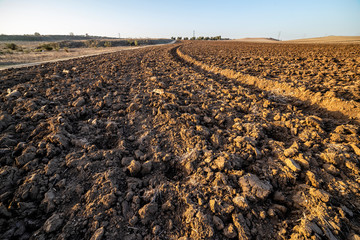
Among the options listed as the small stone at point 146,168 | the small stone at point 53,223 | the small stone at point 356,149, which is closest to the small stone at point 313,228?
the small stone at point 356,149

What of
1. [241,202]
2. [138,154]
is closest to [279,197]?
[241,202]

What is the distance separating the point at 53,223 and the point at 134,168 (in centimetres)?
93

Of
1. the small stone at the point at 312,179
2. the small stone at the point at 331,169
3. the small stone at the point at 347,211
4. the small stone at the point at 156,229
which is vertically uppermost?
the small stone at the point at 331,169

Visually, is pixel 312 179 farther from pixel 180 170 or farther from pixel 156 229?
pixel 156 229

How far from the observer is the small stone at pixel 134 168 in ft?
6.88

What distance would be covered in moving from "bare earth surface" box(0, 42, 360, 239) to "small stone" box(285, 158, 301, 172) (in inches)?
0.7

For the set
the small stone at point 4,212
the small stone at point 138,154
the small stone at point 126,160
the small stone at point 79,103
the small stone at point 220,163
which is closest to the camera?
the small stone at point 4,212

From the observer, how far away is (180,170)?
2.20 meters

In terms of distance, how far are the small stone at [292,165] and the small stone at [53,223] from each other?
2761 mm

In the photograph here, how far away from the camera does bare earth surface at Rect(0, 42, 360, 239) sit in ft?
4.97

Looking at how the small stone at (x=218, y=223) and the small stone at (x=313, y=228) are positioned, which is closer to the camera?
the small stone at (x=313, y=228)

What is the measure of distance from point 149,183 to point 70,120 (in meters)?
2.50

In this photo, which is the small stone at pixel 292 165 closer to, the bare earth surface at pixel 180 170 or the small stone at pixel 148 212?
the bare earth surface at pixel 180 170

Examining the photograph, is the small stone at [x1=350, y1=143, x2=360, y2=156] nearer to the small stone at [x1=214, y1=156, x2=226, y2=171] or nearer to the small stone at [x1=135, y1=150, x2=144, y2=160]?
the small stone at [x1=214, y1=156, x2=226, y2=171]
